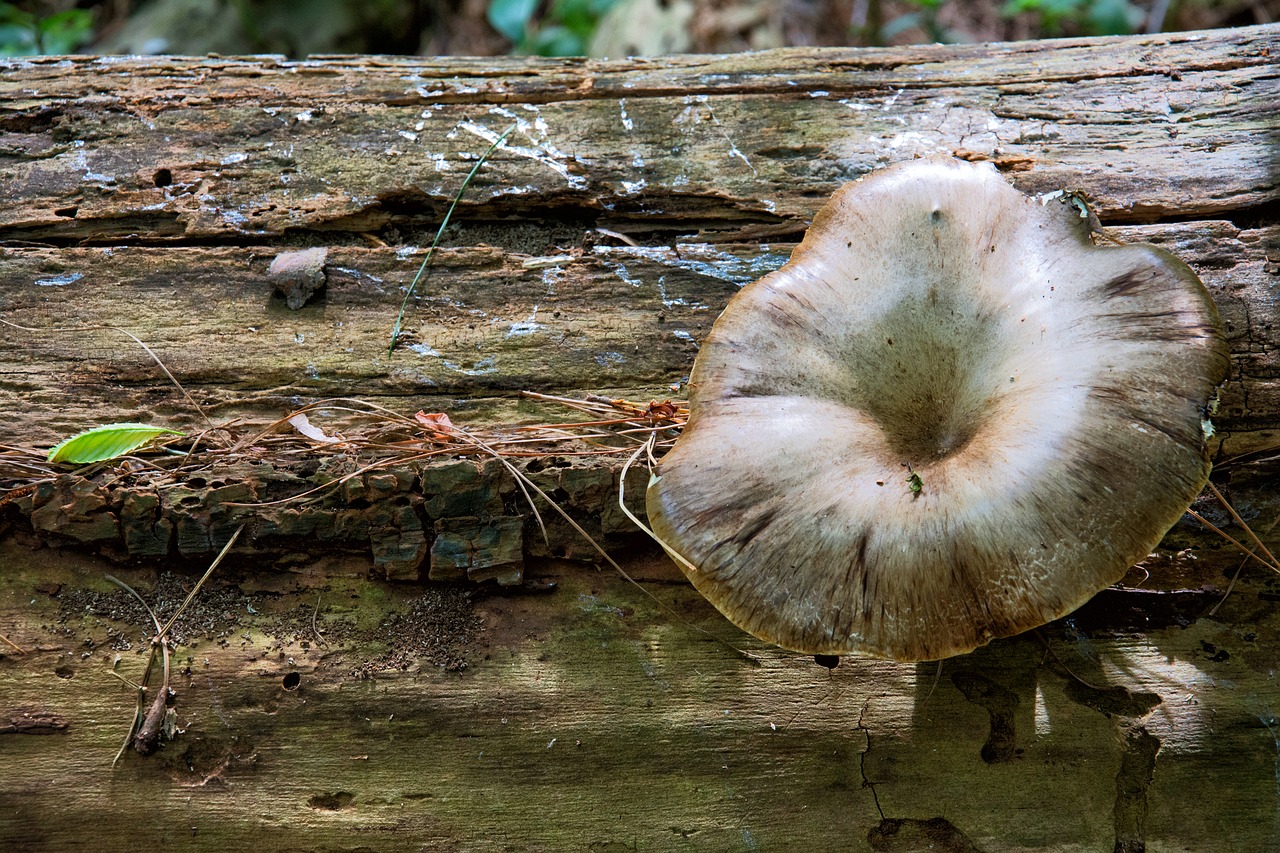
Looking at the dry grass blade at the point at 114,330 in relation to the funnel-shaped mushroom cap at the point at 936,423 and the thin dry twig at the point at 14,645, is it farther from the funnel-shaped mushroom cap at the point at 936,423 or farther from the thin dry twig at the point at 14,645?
the funnel-shaped mushroom cap at the point at 936,423

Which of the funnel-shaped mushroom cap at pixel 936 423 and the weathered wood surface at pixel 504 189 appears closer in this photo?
the funnel-shaped mushroom cap at pixel 936 423

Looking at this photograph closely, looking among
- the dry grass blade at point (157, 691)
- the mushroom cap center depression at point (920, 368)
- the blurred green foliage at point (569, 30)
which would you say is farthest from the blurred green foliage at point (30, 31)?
the mushroom cap center depression at point (920, 368)

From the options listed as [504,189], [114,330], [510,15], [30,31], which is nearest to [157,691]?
[114,330]

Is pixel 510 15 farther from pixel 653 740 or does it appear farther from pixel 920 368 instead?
pixel 653 740

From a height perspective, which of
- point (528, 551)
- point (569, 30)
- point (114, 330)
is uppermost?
point (569, 30)

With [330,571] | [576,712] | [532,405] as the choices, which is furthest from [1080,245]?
[330,571]

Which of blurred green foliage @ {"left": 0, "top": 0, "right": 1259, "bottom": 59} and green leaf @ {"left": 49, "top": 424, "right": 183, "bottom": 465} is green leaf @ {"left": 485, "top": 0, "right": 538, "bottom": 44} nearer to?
blurred green foliage @ {"left": 0, "top": 0, "right": 1259, "bottom": 59}

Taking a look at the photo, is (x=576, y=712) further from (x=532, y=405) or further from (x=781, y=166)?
(x=781, y=166)
